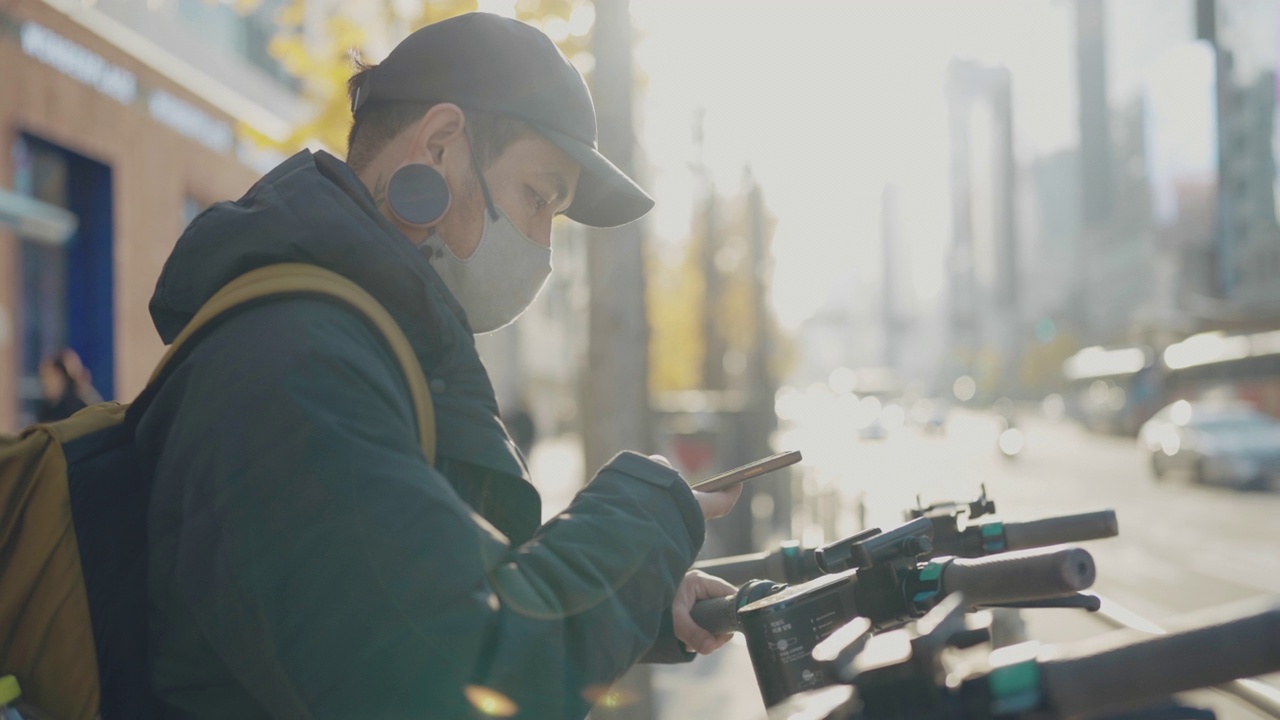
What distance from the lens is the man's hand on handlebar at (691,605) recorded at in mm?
1778

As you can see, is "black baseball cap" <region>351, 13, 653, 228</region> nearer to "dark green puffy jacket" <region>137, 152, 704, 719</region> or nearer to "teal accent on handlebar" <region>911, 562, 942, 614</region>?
"dark green puffy jacket" <region>137, 152, 704, 719</region>

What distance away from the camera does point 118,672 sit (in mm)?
1346

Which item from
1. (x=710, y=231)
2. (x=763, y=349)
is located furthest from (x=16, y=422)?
(x=710, y=231)

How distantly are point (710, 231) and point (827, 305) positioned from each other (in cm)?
17727

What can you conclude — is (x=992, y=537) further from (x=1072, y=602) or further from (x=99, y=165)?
(x=99, y=165)

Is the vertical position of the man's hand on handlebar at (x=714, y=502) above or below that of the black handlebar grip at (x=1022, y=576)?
above

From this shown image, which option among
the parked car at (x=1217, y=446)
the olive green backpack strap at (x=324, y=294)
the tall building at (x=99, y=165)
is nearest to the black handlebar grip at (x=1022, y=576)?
the olive green backpack strap at (x=324, y=294)

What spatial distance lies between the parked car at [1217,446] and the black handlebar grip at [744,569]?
76.5ft

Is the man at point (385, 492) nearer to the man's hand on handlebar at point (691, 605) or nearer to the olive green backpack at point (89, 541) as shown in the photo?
the olive green backpack at point (89, 541)

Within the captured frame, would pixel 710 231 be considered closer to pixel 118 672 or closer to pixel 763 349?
pixel 763 349

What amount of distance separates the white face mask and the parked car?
77.7 ft

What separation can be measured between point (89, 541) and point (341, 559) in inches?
15.0

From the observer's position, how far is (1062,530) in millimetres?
1959

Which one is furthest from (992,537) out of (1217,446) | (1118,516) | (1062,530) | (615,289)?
(1217,446)
